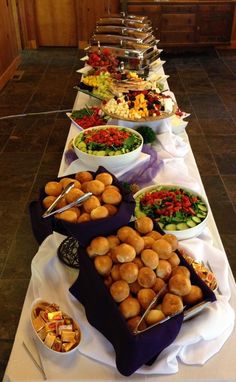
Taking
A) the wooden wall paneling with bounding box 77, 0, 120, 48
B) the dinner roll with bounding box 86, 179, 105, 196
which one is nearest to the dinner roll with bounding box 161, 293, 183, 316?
the dinner roll with bounding box 86, 179, 105, 196

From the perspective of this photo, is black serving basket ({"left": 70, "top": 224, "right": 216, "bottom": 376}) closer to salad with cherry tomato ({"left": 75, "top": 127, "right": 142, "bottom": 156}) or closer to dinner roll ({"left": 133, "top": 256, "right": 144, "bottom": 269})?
dinner roll ({"left": 133, "top": 256, "right": 144, "bottom": 269})

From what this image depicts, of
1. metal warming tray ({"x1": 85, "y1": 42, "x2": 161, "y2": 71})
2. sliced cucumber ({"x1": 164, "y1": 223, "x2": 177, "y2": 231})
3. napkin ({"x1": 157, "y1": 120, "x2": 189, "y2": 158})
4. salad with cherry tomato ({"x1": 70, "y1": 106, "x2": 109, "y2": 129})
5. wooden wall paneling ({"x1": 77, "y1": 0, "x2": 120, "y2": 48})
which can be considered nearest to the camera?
sliced cucumber ({"x1": 164, "y1": 223, "x2": 177, "y2": 231})

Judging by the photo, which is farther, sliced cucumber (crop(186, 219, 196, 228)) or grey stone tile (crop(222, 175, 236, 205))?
grey stone tile (crop(222, 175, 236, 205))

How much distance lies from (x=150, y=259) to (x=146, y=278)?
41mm

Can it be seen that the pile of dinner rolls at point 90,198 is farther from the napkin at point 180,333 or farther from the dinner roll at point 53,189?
the napkin at point 180,333

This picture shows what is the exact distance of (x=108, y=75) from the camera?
222 centimetres

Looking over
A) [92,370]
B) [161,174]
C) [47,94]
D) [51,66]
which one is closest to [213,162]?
[161,174]

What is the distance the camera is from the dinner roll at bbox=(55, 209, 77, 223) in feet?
2.96

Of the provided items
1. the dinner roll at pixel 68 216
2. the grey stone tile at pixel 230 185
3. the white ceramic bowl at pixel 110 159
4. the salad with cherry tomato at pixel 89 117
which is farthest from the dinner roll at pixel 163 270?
the grey stone tile at pixel 230 185

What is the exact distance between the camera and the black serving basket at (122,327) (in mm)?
771

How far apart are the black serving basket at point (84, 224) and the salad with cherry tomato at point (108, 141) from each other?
440 millimetres

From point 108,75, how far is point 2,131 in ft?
4.42

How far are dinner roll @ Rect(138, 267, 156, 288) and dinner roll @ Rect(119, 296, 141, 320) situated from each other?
0.04m

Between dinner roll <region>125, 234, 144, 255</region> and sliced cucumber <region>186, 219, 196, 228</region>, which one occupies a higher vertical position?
dinner roll <region>125, 234, 144, 255</region>
